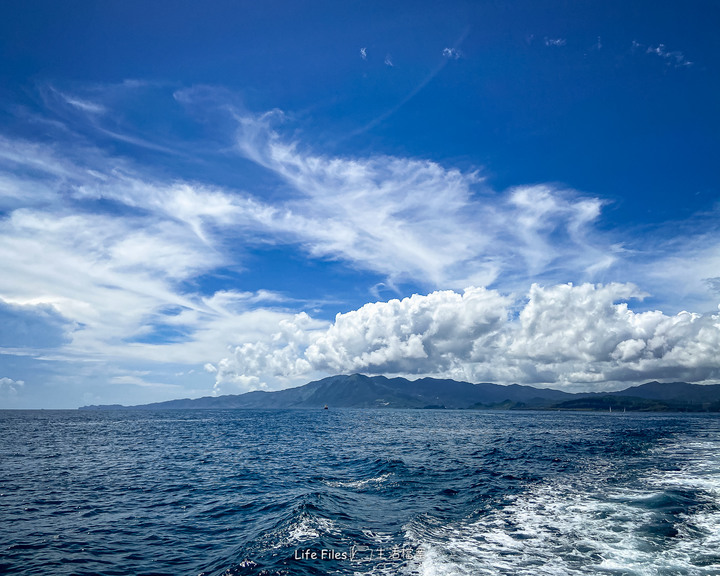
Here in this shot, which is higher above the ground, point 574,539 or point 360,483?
point 574,539

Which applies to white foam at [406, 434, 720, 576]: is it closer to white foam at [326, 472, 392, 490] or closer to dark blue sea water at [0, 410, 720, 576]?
dark blue sea water at [0, 410, 720, 576]

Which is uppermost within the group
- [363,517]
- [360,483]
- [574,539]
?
[574,539]

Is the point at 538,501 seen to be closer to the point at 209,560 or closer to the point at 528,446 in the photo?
the point at 209,560

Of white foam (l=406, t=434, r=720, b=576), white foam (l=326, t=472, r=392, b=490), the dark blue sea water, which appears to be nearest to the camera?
white foam (l=406, t=434, r=720, b=576)

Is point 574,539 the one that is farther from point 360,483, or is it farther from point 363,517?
point 360,483

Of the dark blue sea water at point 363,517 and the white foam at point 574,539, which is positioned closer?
the white foam at point 574,539

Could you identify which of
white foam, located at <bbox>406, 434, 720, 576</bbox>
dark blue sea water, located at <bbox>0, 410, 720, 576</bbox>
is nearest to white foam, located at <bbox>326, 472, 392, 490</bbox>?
dark blue sea water, located at <bbox>0, 410, 720, 576</bbox>

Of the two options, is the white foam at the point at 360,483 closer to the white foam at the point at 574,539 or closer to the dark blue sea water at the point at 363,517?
the dark blue sea water at the point at 363,517

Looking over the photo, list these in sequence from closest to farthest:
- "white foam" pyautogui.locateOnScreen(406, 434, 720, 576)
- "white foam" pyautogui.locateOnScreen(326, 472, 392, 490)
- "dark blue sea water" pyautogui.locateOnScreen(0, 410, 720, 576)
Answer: "white foam" pyautogui.locateOnScreen(406, 434, 720, 576)
"dark blue sea water" pyautogui.locateOnScreen(0, 410, 720, 576)
"white foam" pyautogui.locateOnScreen(326, 472, 392, 490)

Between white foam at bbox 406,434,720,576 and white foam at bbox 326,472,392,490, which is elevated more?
white foam at bbox 406,434,720,576

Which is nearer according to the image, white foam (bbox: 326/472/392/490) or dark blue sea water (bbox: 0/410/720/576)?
dark blue sea water (bbox: 0/410/720/576)

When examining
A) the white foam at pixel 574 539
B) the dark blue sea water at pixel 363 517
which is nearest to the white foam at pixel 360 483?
the dark blue sea water at pixel 363 517

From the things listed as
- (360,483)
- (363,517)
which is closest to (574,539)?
(363,517)

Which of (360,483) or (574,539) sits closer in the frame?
(574,539)
